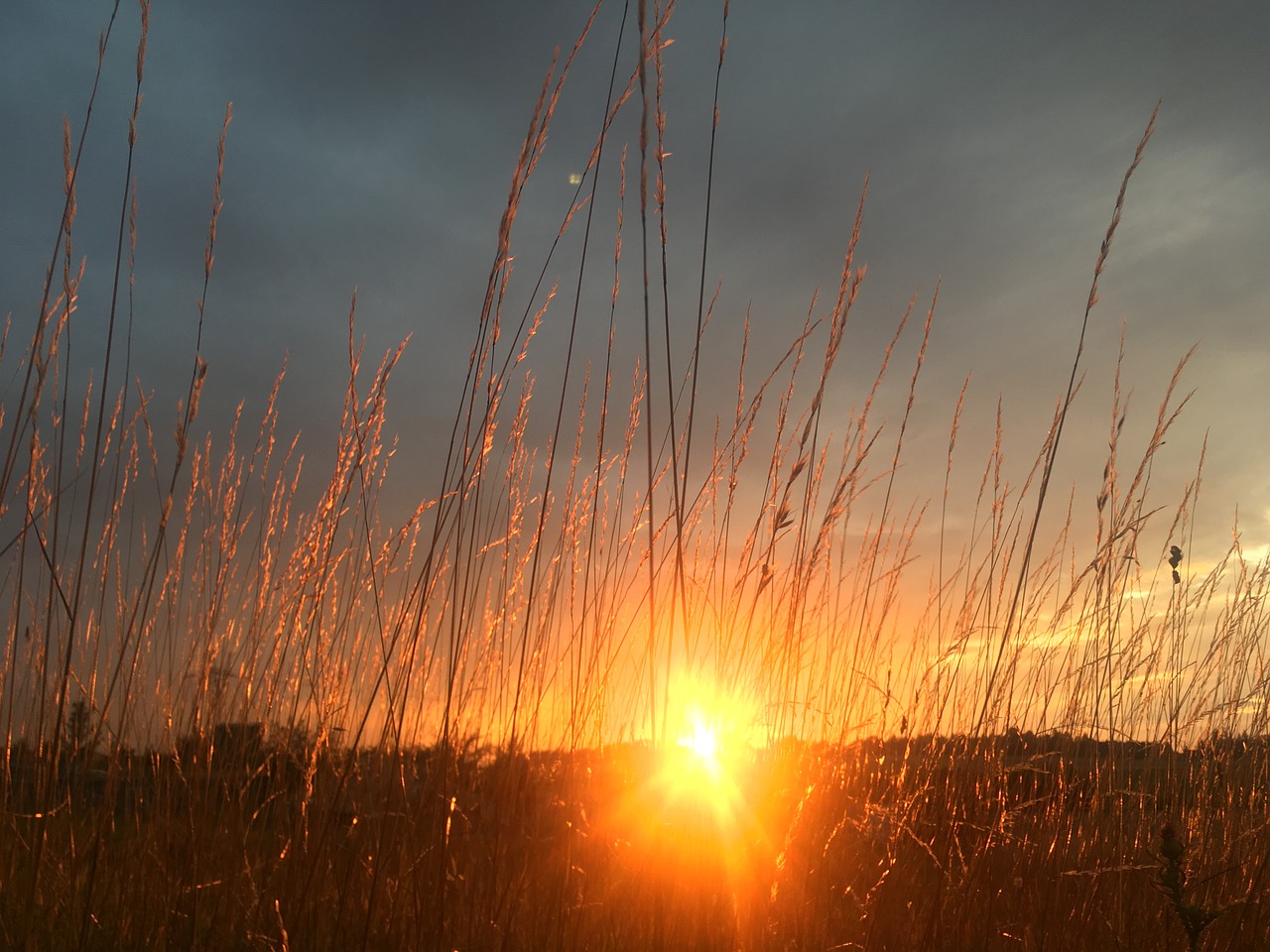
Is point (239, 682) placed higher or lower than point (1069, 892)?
higher

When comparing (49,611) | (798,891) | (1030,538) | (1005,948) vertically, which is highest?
(1030,538)

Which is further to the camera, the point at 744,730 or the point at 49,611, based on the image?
the point at 744,730

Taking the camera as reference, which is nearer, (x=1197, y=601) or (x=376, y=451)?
(x=376, y=451)

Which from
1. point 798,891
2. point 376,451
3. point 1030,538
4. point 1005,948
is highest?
point 376,451

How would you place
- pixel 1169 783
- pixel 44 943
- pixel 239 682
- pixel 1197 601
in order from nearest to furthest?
pixel 44 943 → pixel 239 682 → pixel 1169 783 → pixel 1197 601

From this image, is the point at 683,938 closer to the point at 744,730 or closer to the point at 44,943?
the point at 744,730

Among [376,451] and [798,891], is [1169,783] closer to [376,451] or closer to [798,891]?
[798,891]

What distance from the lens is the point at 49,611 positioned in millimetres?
1456

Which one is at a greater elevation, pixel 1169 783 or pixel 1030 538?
pixel 1030 538

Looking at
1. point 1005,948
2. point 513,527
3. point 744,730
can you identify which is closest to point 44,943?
point 513,527

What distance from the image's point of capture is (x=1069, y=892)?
6.98ft

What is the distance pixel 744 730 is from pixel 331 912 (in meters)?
1.04

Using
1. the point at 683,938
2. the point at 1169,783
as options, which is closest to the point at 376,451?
the point at 683,938

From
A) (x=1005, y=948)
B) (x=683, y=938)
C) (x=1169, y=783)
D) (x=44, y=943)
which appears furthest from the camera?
(x=1169, y=783)
